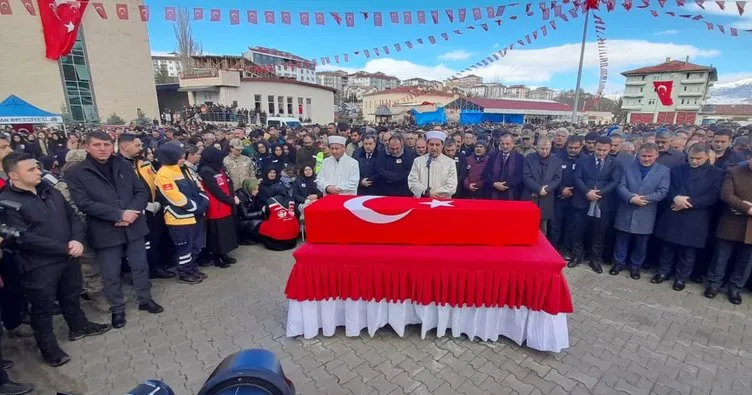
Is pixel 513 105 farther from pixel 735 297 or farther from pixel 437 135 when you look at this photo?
pixel 437 135

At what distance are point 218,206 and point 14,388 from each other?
255 cm

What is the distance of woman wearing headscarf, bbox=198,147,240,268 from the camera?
4.54 metres

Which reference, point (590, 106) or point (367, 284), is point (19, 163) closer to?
point (367, 284)

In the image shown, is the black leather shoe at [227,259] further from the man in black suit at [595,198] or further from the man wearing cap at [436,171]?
the man in black suit at [595,198]

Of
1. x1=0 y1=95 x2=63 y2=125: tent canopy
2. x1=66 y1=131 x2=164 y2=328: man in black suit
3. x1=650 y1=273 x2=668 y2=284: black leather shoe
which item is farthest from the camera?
x1=0 y1=95 x2=63 y2=125: tent canopy

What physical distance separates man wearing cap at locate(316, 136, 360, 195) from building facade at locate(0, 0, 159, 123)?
75.3ft

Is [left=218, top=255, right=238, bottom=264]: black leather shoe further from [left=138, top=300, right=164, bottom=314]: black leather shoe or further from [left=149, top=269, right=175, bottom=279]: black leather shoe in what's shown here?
[left=138, top=300, right=164, bottom=314]: black leather shoe

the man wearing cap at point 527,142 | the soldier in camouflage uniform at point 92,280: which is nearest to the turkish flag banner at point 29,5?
the soldier in camouflage uniform at point 92,280

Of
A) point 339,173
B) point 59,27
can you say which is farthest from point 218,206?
point 59,27

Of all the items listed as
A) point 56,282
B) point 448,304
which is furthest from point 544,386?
point 56,282

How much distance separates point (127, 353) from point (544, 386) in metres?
3.45

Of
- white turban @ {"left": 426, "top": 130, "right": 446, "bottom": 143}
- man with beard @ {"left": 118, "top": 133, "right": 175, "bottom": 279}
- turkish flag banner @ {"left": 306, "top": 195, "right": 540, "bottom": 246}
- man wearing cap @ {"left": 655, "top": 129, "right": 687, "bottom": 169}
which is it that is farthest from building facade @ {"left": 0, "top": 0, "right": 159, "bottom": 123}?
man wearing cap @ {"left": 655, "top": 129, "right": 687, "bottom": 169}

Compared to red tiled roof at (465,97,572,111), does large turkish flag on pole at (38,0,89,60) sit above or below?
above

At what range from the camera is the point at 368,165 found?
18.0 feet
